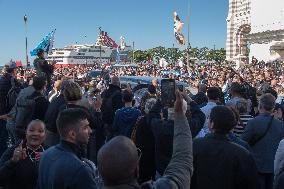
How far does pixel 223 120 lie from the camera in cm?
418

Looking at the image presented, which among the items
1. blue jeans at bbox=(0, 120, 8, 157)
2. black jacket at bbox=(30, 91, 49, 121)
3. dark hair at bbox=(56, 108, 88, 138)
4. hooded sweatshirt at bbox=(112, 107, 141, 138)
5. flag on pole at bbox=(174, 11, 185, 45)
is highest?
flag on pole at bbox=(174, 11, 185, 45)

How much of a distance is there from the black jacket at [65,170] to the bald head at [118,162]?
2.57 ft

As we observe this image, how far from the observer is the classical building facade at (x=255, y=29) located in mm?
42819

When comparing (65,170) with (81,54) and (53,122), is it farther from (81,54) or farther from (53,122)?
(81,54)

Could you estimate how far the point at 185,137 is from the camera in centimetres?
266

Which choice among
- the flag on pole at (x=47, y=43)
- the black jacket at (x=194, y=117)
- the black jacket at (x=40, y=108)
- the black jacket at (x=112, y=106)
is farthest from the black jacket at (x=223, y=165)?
the flag on pole at (x=47, y=43)

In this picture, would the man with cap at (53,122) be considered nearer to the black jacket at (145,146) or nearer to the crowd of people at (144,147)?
the crowd of people at (144,147)

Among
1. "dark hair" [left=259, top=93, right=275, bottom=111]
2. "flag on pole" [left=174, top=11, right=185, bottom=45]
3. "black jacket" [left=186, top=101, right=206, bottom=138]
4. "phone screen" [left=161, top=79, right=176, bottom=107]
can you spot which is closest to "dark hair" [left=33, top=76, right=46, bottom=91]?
"black jacket" [left=186, top=101, right=206, bottom=138]

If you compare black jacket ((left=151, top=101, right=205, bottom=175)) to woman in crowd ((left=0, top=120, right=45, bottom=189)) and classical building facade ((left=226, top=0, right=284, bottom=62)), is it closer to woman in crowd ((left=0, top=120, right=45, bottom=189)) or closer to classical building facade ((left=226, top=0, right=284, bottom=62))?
woman in crowd ((left=0, top=120, right=45, bottom=189))

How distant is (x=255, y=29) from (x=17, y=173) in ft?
152

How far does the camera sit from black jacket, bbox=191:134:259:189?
405 centimetres

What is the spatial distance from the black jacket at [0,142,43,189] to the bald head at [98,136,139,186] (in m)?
2.18

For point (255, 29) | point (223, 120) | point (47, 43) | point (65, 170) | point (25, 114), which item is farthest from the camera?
point (255, 29)

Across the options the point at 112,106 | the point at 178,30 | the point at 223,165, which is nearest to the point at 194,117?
the point at 223,165
